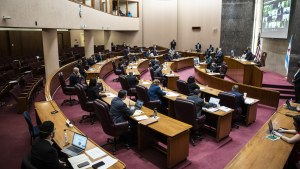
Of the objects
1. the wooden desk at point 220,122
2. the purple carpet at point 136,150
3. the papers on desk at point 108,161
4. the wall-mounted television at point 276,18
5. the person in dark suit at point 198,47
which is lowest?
the purple carpet at point 136,150

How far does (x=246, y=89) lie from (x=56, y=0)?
28.0 ft

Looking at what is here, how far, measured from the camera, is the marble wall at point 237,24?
750 inches

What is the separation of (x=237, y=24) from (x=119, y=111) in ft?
56.2

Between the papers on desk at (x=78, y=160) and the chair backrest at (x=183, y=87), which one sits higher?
the chair backrest at (x=183, y=87)

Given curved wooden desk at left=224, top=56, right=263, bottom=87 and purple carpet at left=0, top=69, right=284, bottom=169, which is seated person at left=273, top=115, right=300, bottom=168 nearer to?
purple carpet at left=0, top=69, right=284, bottom=169

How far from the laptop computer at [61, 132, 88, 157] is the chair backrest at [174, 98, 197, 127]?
8.23 ft

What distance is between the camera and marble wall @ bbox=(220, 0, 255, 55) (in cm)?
1906

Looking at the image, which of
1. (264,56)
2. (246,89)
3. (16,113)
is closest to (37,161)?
(16,113)

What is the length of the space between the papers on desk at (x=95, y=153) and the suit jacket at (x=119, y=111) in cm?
144

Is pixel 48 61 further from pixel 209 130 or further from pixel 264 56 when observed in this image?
pixel 264 56

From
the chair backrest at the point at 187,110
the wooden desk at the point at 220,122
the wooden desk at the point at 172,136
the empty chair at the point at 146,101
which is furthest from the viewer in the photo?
the empty chair at the point at 146,101

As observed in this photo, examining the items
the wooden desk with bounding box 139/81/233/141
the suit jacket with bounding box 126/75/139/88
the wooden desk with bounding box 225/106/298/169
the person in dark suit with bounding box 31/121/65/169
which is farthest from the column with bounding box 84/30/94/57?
the person in dark suit with bounding box 31/121/65/169

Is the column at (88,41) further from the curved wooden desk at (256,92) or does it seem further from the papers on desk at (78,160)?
the papers on desk at (78,160)

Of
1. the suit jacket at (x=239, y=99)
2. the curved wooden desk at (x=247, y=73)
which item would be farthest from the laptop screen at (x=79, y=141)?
the curved wooden desk at (x=247, y=73)
